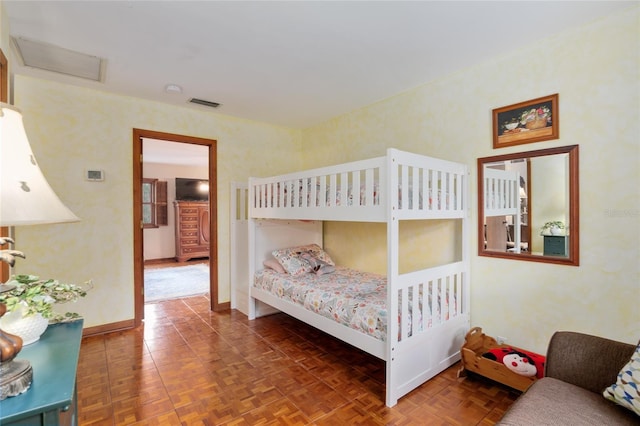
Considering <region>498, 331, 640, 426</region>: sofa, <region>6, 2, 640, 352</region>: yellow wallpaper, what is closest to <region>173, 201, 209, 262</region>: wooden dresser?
<region>6, 2, 640, 352</region>: yellow wallpaper

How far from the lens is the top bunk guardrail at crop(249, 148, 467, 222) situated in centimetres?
196

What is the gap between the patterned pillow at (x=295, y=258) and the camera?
321cm

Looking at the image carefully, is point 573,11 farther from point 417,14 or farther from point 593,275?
point 593,275

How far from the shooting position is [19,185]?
868 mm

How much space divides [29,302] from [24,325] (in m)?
0.16

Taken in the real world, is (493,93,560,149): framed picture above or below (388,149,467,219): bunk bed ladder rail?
above

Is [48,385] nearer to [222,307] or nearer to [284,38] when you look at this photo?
[284,38]

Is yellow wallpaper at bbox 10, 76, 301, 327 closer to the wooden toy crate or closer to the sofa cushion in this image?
the wooden toy crate

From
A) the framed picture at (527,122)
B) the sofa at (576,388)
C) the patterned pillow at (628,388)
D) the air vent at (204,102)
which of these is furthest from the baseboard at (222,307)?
the patterned pillow at (628,388)

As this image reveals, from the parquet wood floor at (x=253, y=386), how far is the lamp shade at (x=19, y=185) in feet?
4.73

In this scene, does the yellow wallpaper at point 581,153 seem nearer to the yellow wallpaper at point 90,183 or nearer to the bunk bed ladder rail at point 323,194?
the bunk bed ladder rail at point 323,194

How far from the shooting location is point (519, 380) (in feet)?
6.30

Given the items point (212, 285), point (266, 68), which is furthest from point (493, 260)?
point (212, 285)

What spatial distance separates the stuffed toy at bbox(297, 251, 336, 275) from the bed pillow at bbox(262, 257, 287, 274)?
243 millimetres
